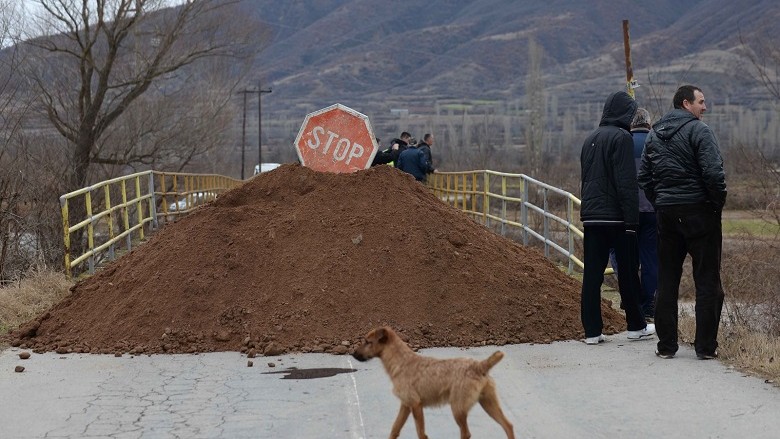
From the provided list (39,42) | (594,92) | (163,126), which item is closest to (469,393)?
(39,42)

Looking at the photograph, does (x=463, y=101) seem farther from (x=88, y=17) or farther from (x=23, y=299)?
(x=23, y=299)

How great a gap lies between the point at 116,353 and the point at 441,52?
6700 inches

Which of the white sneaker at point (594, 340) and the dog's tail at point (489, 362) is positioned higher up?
the dog's tail at point (489, 362)

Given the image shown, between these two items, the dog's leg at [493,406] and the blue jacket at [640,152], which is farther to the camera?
the blue jacket at [640,152]

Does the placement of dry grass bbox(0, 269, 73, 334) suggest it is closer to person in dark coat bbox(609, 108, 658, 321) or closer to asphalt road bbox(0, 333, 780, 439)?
asphalt road bbox(0, 333, 780, 439)

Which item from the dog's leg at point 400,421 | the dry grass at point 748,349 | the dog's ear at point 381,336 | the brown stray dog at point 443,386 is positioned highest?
the dog's ear at point 381,336

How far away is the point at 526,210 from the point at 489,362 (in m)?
10.8

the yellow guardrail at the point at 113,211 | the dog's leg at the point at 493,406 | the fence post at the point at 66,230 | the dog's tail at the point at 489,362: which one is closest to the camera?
the dog's tail at the point at 489,362

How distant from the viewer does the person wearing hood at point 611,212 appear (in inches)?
377

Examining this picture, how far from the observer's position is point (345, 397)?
791 cm

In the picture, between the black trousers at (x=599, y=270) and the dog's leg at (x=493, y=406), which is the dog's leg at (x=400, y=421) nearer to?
the dog's leg at (x=493, y=406)

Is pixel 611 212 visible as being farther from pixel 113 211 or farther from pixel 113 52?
pixel 113 52

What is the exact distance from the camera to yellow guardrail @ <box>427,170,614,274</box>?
14641 millimetres

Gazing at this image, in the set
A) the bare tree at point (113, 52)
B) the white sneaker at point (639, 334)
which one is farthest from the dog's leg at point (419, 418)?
the bare tree at point (113, 52)
